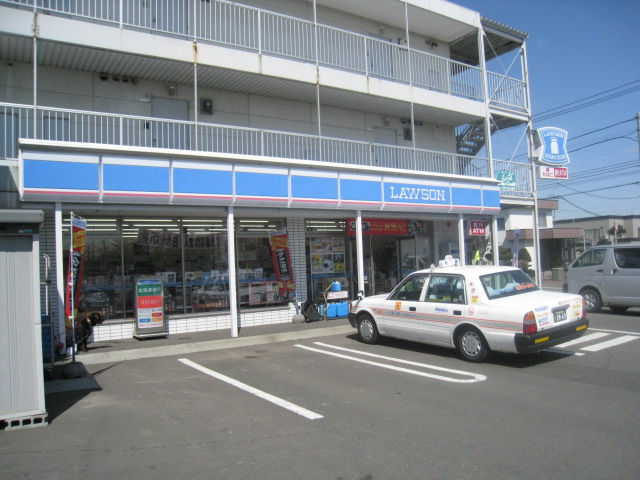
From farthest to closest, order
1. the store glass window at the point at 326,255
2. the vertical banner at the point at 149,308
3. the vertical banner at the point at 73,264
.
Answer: the store glass window at the point at 326,255, the vertical banner at the point at 149,308, the vertical banner at the point at 73,264

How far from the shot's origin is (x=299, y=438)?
203 inches

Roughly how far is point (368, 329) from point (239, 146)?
20.9 ft

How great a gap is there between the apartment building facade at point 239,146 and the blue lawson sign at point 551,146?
0.82 m

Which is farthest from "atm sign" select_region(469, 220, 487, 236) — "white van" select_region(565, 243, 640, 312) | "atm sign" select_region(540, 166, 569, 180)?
"white van" select_region(565, 243, 640, 312)

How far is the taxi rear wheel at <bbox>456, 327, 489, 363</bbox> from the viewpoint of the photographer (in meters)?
8.22

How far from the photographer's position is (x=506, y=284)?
877 cm

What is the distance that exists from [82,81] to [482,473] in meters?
12.0

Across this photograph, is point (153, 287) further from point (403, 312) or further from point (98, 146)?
point (403, 312)

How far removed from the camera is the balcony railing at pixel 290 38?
39.7ft

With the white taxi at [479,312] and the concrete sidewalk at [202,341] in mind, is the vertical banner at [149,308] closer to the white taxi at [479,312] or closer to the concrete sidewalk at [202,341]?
the concrete sidewalk at [202,341]

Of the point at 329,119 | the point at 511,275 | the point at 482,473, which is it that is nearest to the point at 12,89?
the point at 329,119

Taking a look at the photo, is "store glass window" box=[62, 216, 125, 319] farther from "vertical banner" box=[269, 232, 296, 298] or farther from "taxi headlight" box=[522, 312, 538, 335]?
"taxi headlight" box=[522, 312, 538, 335]

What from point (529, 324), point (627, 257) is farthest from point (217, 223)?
point (627, 257)

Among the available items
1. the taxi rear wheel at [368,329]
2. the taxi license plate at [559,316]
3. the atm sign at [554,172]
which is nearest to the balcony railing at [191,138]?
the atm sign at [554,172]
